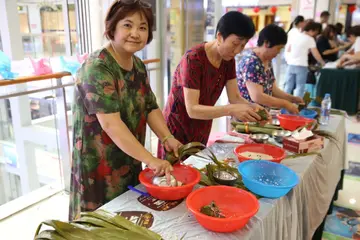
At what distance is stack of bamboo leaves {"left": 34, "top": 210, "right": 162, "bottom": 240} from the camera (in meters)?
0.91

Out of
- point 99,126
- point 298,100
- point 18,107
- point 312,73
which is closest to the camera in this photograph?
point 99,126

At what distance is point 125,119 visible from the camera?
51.6 inches

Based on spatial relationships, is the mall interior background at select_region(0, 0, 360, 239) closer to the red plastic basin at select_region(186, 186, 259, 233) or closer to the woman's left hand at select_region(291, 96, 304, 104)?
the woman's left hand at select_region(291, 96, 304, 104)

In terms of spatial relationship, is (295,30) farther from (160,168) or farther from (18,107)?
(160,168)

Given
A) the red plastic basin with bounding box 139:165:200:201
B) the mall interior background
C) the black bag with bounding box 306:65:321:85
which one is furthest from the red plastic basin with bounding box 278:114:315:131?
the black bag with bounding box 306:65:321:85

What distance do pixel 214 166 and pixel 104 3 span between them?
2063mm

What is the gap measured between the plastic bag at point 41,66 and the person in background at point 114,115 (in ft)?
3.50

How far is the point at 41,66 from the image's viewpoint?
221 centimetres

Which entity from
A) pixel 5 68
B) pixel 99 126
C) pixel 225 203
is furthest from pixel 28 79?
pixel 225 203

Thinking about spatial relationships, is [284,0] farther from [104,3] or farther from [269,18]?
[104,3]

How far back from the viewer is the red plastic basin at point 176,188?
3.72 feet

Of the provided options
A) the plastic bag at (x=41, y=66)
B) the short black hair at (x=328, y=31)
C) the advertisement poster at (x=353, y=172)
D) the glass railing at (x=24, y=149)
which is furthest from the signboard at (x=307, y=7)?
the plastic bag at (x=41, y=66)

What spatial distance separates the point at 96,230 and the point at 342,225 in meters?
2.11

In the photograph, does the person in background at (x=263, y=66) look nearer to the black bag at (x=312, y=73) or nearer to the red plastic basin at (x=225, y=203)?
the red plastic basin at (x=225, y=203)
